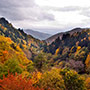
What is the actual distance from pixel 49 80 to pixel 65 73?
6203 millimetres

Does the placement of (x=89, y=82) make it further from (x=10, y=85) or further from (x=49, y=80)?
→ (x=10, y=85)

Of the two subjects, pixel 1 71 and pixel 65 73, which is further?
pixel 1 71

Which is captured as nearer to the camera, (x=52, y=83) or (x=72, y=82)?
(x=52, y=83)

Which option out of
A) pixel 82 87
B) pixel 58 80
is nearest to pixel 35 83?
pixel 58 80

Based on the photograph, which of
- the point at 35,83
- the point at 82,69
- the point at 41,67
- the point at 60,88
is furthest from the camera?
the point at 82,69

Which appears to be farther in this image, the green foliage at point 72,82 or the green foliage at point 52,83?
the green foliage at point 72,82

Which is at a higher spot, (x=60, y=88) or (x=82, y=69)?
(x=60, y=88)

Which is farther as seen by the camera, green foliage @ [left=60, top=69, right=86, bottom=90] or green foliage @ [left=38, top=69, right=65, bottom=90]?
green foliage @ [left=60, top=69, right=86, bottom=90]

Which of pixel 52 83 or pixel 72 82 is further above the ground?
pixel 52 83

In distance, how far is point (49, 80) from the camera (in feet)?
68.4

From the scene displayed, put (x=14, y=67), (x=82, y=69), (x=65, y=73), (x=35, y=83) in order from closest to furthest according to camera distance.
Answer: (x=35, y=83) < (x=65, y=73) < (x=14, y=67) < (x=82, y=69)

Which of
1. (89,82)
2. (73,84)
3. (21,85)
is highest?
(21,85)

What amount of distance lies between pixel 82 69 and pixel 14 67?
158ft

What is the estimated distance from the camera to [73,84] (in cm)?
2344
